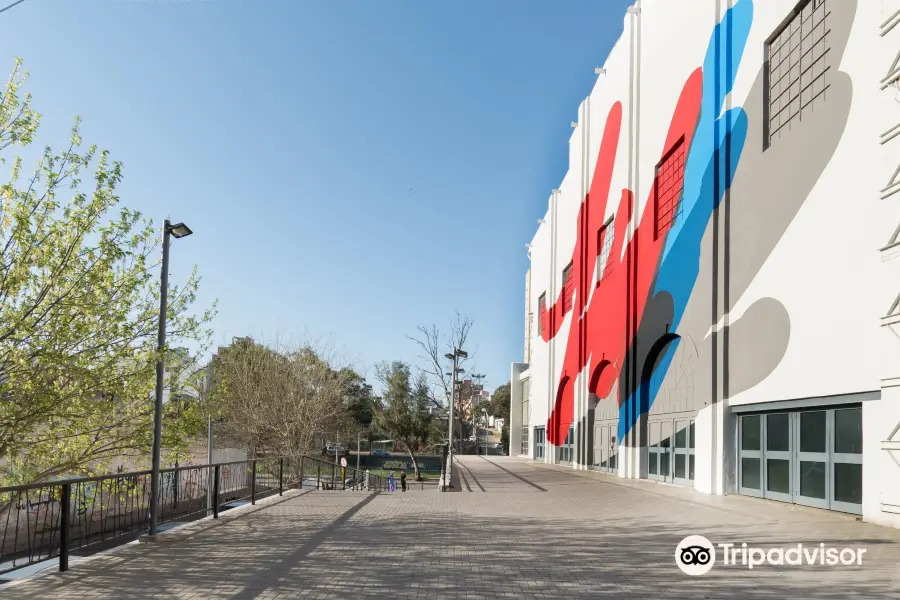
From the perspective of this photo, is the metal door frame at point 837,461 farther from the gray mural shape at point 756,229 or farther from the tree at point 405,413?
the tree at point 405,413

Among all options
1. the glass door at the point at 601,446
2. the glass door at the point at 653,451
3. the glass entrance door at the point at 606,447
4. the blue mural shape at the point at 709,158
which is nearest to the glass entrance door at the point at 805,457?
the blue mural shape at the point at 709,158

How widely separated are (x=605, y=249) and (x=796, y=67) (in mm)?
14908

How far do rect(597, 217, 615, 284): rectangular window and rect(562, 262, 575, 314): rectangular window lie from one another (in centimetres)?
644

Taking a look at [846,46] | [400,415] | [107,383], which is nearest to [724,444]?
[846,46]

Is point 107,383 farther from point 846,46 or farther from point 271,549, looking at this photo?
point 846,46

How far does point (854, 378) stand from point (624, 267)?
1339 cm

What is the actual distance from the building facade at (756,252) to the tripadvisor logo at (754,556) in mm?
2850

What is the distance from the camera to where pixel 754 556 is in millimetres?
8945

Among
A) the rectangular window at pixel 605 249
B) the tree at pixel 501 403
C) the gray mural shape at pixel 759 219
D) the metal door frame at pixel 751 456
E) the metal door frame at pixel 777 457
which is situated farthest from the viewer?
the tree at pixel 501 403

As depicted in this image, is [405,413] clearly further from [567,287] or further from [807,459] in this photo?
[807,459]

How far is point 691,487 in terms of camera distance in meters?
19.2

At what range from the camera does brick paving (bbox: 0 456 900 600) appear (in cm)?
728

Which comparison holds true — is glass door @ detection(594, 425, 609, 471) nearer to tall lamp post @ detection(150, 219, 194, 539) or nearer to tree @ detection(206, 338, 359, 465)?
tree @ detection(206, 338, 359, 465)

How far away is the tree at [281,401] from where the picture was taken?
37000mm
